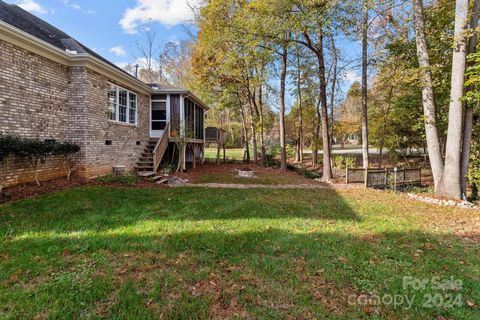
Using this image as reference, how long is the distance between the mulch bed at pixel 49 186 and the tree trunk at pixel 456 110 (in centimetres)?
950

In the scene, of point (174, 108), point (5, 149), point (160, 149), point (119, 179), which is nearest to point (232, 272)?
point (5, 149)

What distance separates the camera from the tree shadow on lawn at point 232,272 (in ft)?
7.95

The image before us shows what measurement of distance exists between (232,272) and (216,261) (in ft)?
1.14

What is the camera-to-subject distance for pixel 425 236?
14.8ft

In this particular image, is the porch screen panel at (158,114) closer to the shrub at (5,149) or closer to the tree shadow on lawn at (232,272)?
the shrub at (5,149)

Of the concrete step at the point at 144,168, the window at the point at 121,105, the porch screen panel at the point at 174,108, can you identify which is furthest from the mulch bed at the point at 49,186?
the porch screen panel at the point at 174,108

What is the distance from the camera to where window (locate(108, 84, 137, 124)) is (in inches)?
394

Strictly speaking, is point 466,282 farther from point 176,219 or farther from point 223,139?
point 223,139

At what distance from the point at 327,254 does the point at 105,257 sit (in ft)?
9.92

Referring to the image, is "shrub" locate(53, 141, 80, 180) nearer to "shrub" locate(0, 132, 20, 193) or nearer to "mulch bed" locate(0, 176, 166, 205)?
"mulch bed" locate(0, 176, 166, 205)

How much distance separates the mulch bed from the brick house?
342 mm

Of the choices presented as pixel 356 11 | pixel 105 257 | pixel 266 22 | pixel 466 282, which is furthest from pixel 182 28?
pixel 466 282

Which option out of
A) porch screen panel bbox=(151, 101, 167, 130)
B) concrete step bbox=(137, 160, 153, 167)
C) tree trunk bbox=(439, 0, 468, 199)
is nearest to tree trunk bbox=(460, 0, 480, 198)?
tree trunk bbox=(439, 0, 468, 199)

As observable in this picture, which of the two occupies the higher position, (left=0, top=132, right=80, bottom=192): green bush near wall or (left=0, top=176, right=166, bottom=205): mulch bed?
(left=0, top=132, right=80, bottom=192): green bush near wall
